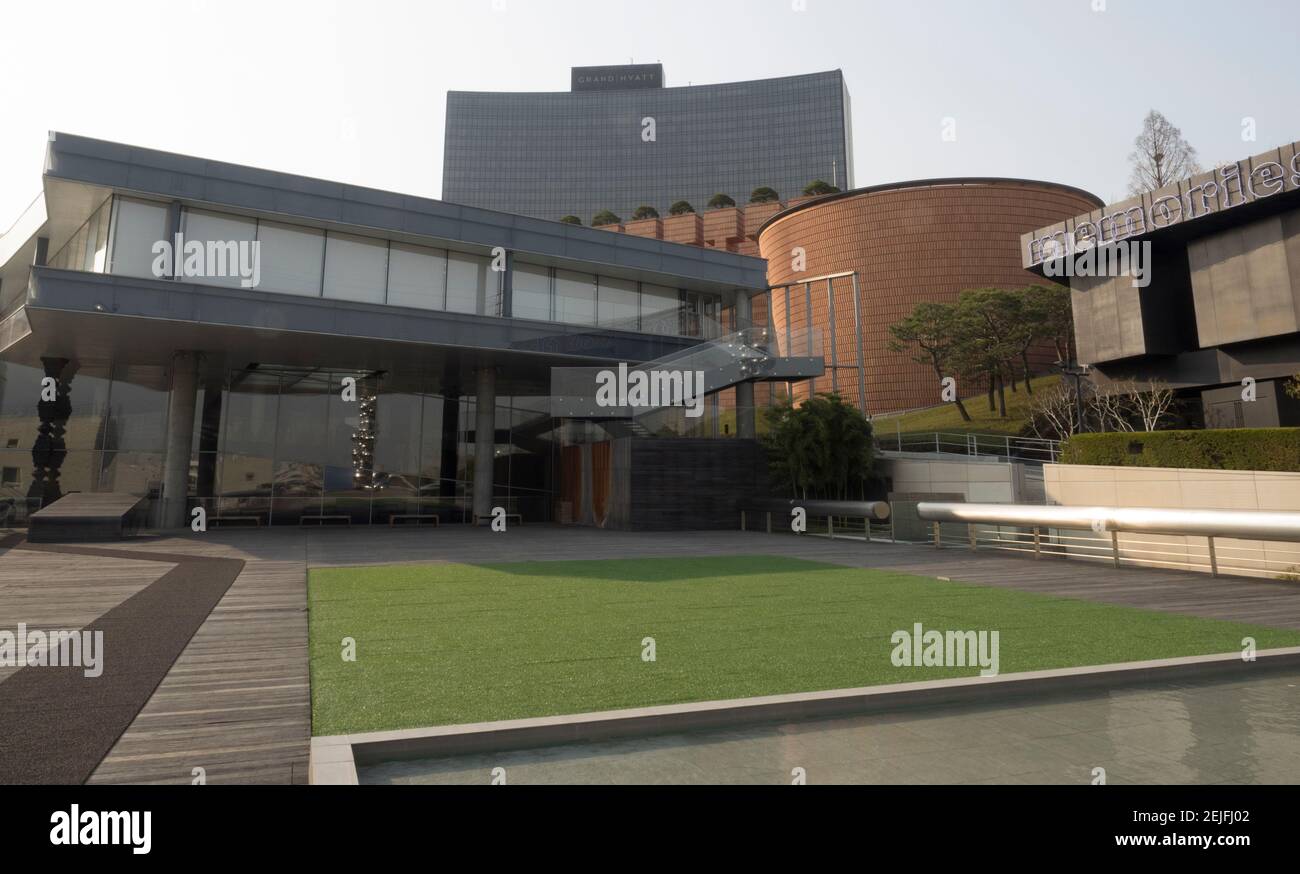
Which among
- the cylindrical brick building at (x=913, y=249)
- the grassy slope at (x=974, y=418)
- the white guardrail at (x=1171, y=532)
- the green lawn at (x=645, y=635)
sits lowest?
the green lawn at (x=645, y=635)

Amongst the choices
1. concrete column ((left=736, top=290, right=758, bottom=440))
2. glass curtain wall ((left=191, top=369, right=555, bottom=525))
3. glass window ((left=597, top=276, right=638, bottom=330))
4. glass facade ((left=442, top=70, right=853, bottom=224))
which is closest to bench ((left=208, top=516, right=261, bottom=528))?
glass curtain wall ((left=191, top=369, right=555, bottom=525))

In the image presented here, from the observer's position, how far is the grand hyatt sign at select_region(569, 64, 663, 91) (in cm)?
15750

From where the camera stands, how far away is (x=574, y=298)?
28.4m

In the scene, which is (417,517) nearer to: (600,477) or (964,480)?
(600,477)

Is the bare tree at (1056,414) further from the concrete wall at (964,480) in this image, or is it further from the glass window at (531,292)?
the glass window at (531,292)

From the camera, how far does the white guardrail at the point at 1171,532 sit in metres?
10.8

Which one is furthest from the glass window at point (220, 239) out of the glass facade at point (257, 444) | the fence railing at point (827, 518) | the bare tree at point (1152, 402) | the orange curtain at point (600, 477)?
the bare tree at point (1152, 402)

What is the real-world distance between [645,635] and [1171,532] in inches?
390

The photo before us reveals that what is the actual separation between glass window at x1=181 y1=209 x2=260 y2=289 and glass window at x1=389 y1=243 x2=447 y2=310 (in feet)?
14.5

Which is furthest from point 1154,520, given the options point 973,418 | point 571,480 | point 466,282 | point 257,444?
point 973,418

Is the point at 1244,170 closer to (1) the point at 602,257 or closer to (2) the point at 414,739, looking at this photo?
(1) the point at 602,257

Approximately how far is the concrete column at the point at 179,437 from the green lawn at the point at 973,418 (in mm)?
32639

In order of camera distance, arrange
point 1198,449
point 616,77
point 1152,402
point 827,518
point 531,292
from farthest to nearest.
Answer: point 616,77, point 1152,402, point 531,292, point 827,518, point 1198,449

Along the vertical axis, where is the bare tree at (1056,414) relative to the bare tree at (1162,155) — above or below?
below
